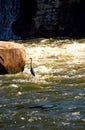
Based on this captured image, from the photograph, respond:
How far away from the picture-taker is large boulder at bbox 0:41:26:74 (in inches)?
764

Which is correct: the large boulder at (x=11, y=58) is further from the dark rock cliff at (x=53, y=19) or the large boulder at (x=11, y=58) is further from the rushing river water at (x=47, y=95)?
the dark rock cliff at (x=53, y=19)

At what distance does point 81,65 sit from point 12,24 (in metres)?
12.0

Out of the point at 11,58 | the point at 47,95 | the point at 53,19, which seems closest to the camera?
the point at 47,95

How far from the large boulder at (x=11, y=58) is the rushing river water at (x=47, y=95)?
38 centimetres

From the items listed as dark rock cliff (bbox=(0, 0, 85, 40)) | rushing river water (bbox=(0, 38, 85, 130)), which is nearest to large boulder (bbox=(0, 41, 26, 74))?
rushing river water (bbox=(0, 38, 85, 130))

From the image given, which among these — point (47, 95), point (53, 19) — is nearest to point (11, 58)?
point (47, 95)

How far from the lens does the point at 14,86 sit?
55.5 ft

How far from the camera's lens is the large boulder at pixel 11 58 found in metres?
19.4

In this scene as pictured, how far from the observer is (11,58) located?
1959cm

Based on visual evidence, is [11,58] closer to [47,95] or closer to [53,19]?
[47,95]

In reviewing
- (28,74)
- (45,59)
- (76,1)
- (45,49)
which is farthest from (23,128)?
(76,1)

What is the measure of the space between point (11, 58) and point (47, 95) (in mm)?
4426

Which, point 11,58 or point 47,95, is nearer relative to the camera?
point 47,95

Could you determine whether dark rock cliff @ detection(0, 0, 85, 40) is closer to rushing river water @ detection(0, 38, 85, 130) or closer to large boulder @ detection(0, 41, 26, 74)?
rushing river water @ detection(0, 38, 85, 130)
